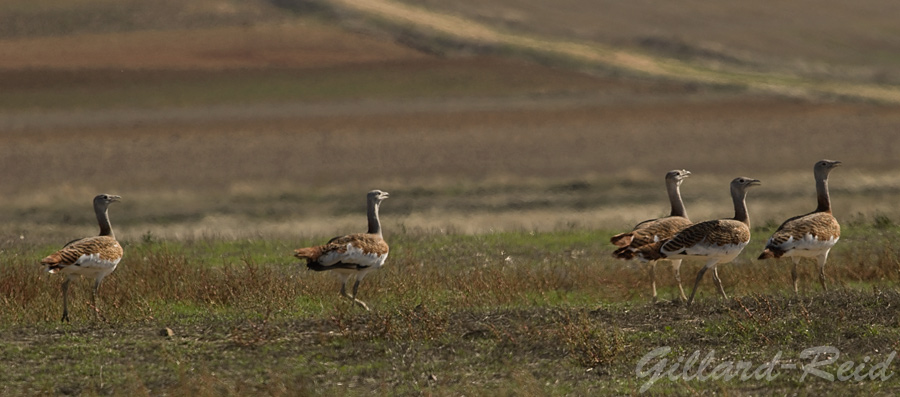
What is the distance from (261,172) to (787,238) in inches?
990

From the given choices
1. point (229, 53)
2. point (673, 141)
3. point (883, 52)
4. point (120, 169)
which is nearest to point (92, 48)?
point (229, 53)

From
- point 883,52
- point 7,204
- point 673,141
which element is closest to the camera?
point 7,204

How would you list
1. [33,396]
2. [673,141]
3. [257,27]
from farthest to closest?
[257,27] < [673,141] < [33,396]

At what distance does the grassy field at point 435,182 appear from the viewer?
12164mm

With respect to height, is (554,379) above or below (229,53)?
above

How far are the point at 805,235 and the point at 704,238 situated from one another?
1512 millimetres

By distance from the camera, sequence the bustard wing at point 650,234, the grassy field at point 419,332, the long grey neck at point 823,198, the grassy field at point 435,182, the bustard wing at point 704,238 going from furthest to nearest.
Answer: the long grey neck at point 823,198, the bustard wing at point 650,234, the bustard wing at point 704,238, the grassy field at point 435,182, the grassy field at point 419,332

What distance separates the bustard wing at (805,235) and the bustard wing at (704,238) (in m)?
0.49

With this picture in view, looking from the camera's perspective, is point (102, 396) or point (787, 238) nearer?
point (102, 396)

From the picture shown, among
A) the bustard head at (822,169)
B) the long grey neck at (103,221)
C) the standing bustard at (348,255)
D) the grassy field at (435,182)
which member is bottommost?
the grassy field at (435,182)

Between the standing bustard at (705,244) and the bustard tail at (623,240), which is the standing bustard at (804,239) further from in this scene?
the bustard tail at (623,240)

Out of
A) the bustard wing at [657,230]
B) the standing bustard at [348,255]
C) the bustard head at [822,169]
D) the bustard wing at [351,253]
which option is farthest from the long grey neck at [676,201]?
the bustard wing at [351,253]

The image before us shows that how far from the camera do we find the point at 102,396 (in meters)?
11.2

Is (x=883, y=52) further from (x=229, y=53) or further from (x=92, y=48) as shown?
(x=92, y=48)
